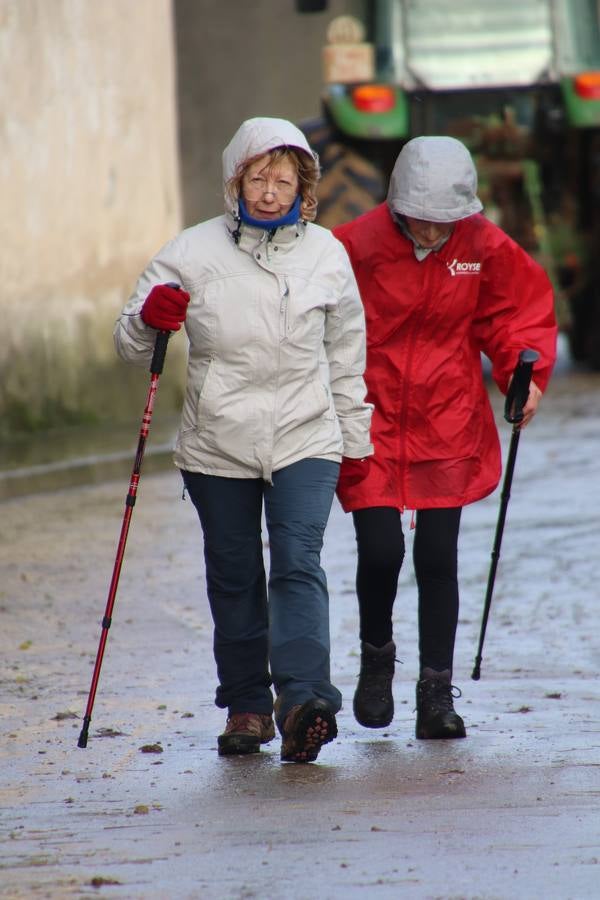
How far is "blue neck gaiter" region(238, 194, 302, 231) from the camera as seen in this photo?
5.36 metres

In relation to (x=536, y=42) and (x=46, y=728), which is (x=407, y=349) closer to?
(x=46, y=728)

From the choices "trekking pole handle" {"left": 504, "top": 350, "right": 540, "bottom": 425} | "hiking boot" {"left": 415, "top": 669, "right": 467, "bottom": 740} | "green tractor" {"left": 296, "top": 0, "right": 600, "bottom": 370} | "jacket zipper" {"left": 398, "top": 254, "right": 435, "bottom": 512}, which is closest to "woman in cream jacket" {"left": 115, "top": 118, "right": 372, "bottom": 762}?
"jacket zipper" {"left": 398, "top": 254, "right": 435, "bottom": 512}

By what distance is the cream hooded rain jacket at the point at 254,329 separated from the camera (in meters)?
5.33

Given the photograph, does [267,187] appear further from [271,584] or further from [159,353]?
[271,584]

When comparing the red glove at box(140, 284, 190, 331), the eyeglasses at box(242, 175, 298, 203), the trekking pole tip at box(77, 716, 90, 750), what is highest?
the eyeglasses at box(242, 175, 298, 203)

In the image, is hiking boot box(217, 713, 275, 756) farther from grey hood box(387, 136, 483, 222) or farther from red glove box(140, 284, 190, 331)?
grey hood box(387, 136, 483, 222)

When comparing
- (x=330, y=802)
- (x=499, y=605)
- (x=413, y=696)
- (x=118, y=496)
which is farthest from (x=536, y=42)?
(x=330, y=802)

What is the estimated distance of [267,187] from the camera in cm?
538

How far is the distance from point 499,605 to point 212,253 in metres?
2.72

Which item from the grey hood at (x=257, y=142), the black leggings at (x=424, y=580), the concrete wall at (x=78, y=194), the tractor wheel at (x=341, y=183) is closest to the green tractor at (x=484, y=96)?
the tractor wheel at (x=341, y=183)

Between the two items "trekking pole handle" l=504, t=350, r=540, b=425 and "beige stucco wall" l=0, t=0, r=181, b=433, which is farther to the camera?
"beige stucco wall" l=0, t=0, r=181, b=433

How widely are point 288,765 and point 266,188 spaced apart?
1.49 meters

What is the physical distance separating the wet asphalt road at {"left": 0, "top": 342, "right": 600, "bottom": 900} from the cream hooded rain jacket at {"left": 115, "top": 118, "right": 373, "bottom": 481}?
2.75 ft

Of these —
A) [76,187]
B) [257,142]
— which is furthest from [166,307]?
[76,187]
